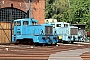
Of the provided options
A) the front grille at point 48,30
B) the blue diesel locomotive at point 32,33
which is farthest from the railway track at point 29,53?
the front grille at point 48,30

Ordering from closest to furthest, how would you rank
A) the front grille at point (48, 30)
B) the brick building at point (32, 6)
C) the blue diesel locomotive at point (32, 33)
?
the blue diesel locomotive at point (32, 33), the front grille at point (48, 30), the brick building at point (32, 6)

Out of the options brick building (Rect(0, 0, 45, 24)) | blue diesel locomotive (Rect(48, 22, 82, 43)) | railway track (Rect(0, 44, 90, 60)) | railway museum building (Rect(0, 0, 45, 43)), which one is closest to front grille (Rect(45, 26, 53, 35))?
blue diesel locomotive (Rect(48, 22, 82, 43))

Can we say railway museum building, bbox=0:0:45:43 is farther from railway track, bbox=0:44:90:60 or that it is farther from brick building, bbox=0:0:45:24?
railway track, bbox=0:44:90:60

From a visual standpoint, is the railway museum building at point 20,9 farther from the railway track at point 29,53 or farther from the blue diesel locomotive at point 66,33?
the railway track at point 29,53

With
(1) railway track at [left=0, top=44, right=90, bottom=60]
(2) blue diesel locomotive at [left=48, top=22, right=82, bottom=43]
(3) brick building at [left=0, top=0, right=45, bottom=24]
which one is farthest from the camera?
(3) brick building at [left=0, top=0, right=45, bottom=24]

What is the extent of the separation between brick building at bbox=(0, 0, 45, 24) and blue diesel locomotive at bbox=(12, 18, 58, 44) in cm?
1014

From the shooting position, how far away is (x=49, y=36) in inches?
1367

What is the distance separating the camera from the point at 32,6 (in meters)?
48.6

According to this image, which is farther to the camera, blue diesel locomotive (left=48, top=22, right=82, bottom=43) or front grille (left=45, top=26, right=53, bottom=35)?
blue diesel locomotive (left=48, top=22, right=82, bottom=43)

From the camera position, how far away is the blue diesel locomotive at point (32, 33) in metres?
34.3

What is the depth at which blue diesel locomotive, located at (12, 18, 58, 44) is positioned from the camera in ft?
112

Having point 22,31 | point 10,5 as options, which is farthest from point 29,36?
point 10,5

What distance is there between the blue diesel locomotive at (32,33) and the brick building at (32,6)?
10138 millimetres

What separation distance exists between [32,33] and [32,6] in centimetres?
1407
